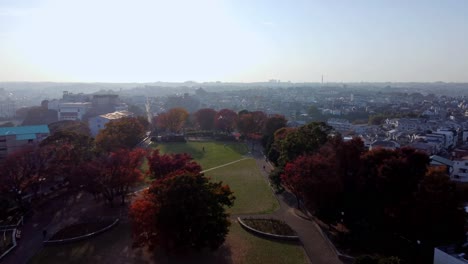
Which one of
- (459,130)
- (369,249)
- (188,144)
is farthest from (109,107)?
(369,249)

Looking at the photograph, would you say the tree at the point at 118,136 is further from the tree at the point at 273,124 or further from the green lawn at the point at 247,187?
the tree at the point at 273,124

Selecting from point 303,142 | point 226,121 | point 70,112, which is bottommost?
point 70,112

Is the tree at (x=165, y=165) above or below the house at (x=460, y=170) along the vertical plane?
above

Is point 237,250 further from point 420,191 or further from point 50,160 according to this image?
point 50,160

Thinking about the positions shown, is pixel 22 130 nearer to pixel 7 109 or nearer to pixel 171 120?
pixel 171 120

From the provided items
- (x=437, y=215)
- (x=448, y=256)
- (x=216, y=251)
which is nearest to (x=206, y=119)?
(x=216, y=251)

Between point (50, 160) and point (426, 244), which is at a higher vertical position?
point (50, 160)

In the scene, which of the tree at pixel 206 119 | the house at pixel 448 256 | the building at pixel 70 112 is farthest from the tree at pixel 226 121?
the house at pixel 448 256
